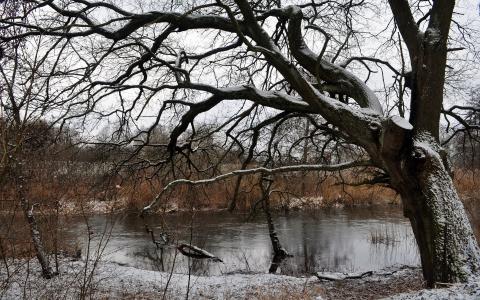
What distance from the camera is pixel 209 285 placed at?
9094mm

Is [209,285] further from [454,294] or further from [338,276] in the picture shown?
[454,294]

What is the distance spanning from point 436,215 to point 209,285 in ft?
16.3

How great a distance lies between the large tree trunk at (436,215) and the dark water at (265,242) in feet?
18.5

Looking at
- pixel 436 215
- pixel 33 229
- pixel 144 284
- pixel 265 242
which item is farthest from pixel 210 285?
pixel 265 242

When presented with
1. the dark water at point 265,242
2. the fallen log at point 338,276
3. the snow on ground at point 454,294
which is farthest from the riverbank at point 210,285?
the snow on ground at point 454,294

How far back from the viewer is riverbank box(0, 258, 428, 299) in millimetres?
7910

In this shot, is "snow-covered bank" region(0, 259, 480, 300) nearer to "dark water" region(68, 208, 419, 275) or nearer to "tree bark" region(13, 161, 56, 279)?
"tree bark" region(13, 161, 56, 279)

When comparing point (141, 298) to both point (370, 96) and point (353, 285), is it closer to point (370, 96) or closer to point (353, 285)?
point (353, 285)

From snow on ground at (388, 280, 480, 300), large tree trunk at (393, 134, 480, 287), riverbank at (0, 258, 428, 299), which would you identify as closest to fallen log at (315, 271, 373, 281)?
riverbank at (0, 258, 428, 299)

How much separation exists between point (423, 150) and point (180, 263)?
846 cm

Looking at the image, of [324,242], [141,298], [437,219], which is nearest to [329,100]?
[437,219]

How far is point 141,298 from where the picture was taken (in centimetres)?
797

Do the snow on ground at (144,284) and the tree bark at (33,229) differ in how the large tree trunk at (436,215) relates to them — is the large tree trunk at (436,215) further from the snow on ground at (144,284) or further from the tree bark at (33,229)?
the tree bark at (33,229)

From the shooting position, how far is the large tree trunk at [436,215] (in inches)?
215
